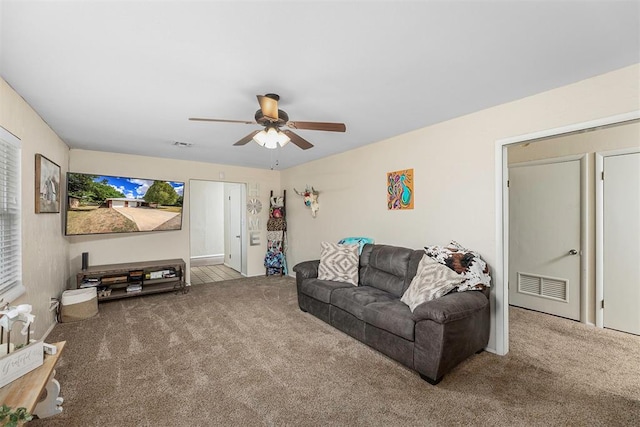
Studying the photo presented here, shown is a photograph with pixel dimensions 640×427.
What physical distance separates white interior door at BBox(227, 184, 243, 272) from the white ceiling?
359cm

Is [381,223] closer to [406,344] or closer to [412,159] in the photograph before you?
[412,159]

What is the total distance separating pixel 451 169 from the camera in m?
2.99

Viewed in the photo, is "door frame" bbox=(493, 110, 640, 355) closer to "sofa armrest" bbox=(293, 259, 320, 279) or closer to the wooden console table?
"sofa armrest" bbox=(293, 259, 320, 279)

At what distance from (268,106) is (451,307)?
2083 millimetres

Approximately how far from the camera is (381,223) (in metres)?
3.85

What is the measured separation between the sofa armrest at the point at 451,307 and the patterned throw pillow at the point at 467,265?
0.11 metres

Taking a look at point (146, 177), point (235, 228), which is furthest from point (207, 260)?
point (146, 177)

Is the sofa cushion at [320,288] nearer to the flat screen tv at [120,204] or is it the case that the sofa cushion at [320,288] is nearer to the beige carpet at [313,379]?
the beige carpet at [313,379]

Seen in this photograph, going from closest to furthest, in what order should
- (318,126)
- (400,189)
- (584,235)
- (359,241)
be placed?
(318,126) → (584,235) → (400,189) → (359,241)

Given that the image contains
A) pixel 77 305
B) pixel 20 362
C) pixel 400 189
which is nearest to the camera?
pixel 20 362

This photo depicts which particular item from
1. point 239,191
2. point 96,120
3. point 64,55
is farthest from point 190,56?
point 239,191

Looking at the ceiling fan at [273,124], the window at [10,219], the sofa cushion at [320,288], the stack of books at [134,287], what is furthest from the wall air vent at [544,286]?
the stack of books at [134,287]

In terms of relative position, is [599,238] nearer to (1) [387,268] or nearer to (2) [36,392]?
(1) [387,268]

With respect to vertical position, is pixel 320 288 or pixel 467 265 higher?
pixel 467 265
